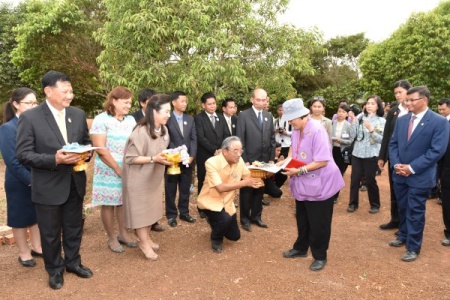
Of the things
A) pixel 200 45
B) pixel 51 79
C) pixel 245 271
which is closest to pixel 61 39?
pixel 200 45

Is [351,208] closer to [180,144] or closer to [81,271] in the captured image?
[180,144]

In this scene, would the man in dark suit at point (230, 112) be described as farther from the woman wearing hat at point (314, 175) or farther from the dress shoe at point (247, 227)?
the woman wearing hat at point (314, 175)

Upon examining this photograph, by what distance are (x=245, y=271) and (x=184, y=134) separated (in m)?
2.61

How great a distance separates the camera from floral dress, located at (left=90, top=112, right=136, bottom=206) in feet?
14.7

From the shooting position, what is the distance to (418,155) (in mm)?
4523

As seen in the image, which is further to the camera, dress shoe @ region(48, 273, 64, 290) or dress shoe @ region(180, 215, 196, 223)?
dress shoe @ region(180, 215, 196, 223)

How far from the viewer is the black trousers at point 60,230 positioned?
11.9 feet

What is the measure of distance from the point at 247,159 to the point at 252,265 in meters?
2.03

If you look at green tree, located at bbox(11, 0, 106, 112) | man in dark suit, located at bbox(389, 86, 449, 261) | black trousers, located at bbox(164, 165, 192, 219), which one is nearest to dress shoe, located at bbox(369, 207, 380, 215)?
man in dark suit, located at bbox(389, 86, 449, 261)

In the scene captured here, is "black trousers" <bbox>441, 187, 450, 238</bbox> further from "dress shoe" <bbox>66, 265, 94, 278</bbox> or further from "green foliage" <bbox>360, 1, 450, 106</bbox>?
"green foliage" <bbox>360, 1, 450, 106</bbox>

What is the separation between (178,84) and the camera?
721 centimetres

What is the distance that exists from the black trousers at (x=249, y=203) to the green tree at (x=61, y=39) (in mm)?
13023

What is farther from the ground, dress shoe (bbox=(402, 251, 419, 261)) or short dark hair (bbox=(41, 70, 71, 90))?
short dark hair (bbox=(41, 70, 71, 90))

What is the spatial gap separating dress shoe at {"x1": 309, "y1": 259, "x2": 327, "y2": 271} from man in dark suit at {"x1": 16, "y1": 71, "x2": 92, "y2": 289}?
2.72 meters
